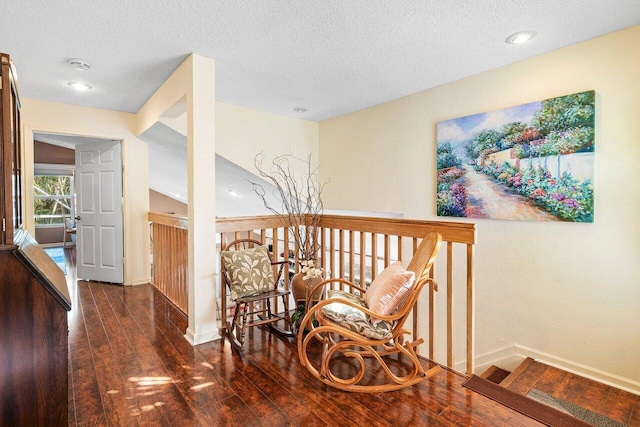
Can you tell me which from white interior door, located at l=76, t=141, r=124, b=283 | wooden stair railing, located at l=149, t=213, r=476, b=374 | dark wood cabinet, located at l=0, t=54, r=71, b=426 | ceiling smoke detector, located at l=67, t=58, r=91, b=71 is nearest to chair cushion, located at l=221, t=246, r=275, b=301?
wooden stair railing, located at l=149, t=213, r=476, b=374

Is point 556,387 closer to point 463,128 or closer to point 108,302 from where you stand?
point 463,128

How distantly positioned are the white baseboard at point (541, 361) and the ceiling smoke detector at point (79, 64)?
4.53 m

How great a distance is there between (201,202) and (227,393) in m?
1.41

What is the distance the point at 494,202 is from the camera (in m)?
3.06

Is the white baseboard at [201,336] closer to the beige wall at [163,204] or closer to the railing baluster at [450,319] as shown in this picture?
the railing baluster at [450,319]

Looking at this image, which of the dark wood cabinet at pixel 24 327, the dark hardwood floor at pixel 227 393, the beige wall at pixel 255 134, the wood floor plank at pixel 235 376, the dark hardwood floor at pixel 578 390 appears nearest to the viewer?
the dark wood cabinet at pixel 24 327

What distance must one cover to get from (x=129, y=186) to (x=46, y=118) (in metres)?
1.15

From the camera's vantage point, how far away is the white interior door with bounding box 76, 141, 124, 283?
429cm

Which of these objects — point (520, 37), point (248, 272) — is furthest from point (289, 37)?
point (248, 272)

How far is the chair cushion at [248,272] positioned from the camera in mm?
2592

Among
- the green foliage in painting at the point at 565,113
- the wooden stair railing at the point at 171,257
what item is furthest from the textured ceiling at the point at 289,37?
the wooden stair railing at the point at 171,257

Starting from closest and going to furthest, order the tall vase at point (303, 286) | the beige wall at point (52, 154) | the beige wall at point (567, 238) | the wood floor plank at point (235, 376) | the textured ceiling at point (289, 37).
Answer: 1. the wood floor plank at point (235, 376)
2. the textured ceiling at point (289, 37)
3. the beige wall at point (567, 238)
4. the tall vase at point (303, 286)
5. the beige wall at point (52, 154)

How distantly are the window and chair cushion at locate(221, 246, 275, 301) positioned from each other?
761 centimetres

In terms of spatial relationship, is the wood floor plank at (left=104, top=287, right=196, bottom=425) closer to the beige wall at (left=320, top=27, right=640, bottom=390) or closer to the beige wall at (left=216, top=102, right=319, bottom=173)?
the beige wall at (left=216, top=102, right=319, bottom=173)
